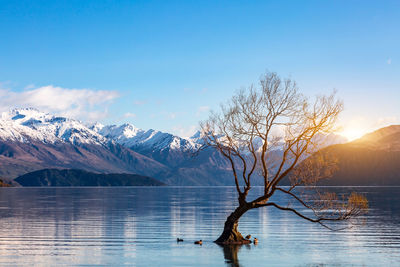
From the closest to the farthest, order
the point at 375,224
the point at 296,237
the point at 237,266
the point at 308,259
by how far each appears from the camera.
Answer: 1. the point at 237,266
2. the point at 308,259
3. the point at 296,237
4. the point at 375,224

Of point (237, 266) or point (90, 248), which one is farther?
point (90, 248)

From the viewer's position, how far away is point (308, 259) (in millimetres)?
42781

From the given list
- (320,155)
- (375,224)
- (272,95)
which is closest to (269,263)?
(320,155)

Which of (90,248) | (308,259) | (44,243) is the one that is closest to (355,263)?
(308,259)

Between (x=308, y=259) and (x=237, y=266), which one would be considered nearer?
(x=237, y=266)

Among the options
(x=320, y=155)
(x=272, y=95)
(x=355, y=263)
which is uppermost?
(x=272, y=95)

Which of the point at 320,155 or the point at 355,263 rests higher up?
the point at 320,155

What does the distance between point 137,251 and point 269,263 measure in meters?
12.5

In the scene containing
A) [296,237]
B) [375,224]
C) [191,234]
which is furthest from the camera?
[375,224]

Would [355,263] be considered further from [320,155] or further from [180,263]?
[180,263]

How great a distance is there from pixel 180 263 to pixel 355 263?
13540 millimetres

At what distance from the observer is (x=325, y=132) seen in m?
45.0

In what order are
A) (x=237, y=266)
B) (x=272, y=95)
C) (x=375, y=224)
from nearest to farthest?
(x=237, y=266) < (x=272, y=95) < (x=375, y=224)

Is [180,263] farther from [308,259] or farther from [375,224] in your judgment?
[375,224]
